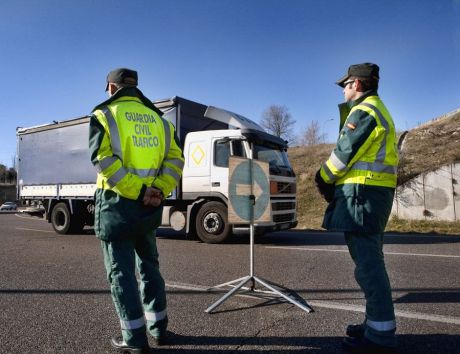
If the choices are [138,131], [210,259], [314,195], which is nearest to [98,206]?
[138,131]

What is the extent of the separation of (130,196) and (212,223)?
21.3 feet

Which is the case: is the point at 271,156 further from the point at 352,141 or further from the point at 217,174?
the point at 352,141

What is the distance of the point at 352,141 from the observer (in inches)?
112

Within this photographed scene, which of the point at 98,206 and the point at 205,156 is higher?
the point at 205,156

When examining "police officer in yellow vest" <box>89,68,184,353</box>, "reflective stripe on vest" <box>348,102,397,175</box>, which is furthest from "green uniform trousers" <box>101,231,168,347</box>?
"reflective stripe on vest" <box>348,102,397,175</box>

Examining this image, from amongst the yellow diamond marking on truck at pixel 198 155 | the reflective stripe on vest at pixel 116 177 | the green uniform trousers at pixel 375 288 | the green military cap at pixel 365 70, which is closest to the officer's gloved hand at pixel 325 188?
the green uniform trousers at pixel 375 288

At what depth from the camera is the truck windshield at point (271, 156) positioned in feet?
29.9

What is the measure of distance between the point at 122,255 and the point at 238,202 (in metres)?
1.96

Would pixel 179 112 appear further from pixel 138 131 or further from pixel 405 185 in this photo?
pixel 405 185

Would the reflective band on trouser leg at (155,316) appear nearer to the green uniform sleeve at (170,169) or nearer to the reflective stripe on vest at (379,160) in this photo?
the green uniform sleeve at (170,169)

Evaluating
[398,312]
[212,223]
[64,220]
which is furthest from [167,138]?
[64,220]

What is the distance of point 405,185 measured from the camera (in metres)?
15.4

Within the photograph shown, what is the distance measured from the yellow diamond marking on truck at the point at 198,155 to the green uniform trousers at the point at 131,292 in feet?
20.9

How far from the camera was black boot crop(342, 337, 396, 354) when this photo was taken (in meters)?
2.74
